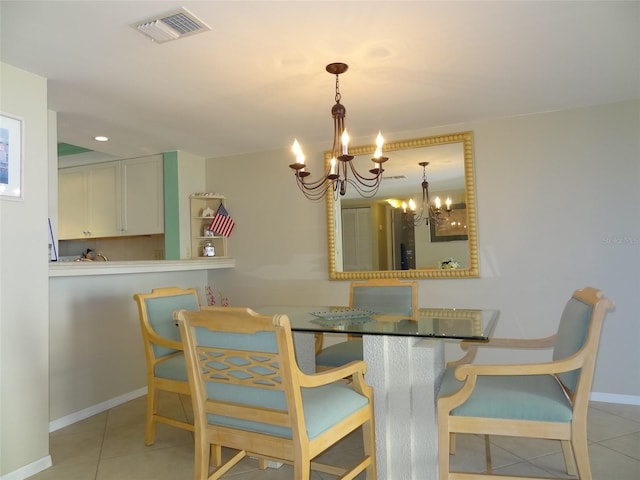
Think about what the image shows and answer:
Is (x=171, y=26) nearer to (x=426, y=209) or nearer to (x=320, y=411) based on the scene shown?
(x=320, y=411)

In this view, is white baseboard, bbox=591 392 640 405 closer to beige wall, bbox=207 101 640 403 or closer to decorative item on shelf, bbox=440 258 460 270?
beige wall, bbox=207 101 640 403

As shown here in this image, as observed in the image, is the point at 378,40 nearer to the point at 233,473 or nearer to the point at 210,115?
the point at 210,115

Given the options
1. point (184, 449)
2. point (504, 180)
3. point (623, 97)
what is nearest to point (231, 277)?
point (184, 449)

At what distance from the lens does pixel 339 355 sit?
2.82m

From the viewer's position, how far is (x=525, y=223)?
11.1 ft

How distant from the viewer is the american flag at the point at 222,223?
4.37 m

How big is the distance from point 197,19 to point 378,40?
852 mm

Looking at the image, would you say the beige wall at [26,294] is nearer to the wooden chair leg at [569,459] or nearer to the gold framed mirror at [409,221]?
the gold framed mirror at [409,221]

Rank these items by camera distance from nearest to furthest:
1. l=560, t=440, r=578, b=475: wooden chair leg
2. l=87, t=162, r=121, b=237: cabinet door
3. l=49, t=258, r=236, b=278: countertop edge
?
l=560, t=440, r=578, b=475: wooden chair leg
l=49, t=258, r=236, b=278: countertop edge
l=87, t=162, r=121, b=237: cabinet door

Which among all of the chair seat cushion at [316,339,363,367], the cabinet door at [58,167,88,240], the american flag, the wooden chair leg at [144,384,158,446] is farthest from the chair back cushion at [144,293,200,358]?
the cabinet door at [58,167,88,240]

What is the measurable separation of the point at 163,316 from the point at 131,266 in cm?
80

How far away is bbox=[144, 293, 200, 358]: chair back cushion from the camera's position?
8.70 ft

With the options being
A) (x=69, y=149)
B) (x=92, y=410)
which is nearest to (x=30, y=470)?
(x=92, y=410)

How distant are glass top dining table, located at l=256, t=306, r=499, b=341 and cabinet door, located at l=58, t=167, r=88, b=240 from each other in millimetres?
3241
